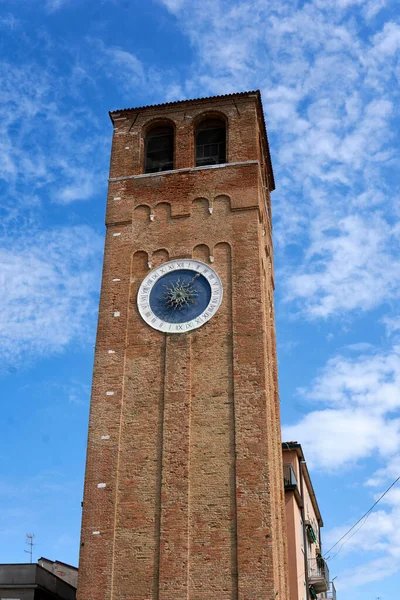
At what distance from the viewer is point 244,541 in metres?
19.0

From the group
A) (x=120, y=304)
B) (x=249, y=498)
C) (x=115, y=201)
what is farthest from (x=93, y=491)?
(x=115, y=201)

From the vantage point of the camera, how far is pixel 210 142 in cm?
2667

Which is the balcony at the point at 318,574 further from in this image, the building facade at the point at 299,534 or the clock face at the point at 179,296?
the clock face at the point at 179,296

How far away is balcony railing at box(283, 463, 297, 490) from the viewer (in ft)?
83.3

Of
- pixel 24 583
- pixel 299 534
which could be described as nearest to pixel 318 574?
pixel 299 534

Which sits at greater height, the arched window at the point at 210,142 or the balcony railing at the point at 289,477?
the arched window at the point at 210,142

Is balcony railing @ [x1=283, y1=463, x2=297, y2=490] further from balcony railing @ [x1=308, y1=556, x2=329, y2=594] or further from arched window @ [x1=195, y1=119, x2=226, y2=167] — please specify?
arched window @ [x1=195, y1=119, x2=226, y2=167]

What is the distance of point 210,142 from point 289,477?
11.4m

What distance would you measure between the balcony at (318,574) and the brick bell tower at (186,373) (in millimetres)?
6210

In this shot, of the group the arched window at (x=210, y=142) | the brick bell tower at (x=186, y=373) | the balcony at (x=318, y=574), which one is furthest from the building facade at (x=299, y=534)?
the arched window at (x=210, y=142)

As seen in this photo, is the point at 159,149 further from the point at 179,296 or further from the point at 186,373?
the point at 186,373

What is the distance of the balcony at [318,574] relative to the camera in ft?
89.7

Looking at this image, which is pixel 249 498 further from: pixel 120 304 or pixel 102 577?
pixel 120 304

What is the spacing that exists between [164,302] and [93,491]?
5.72 metres
